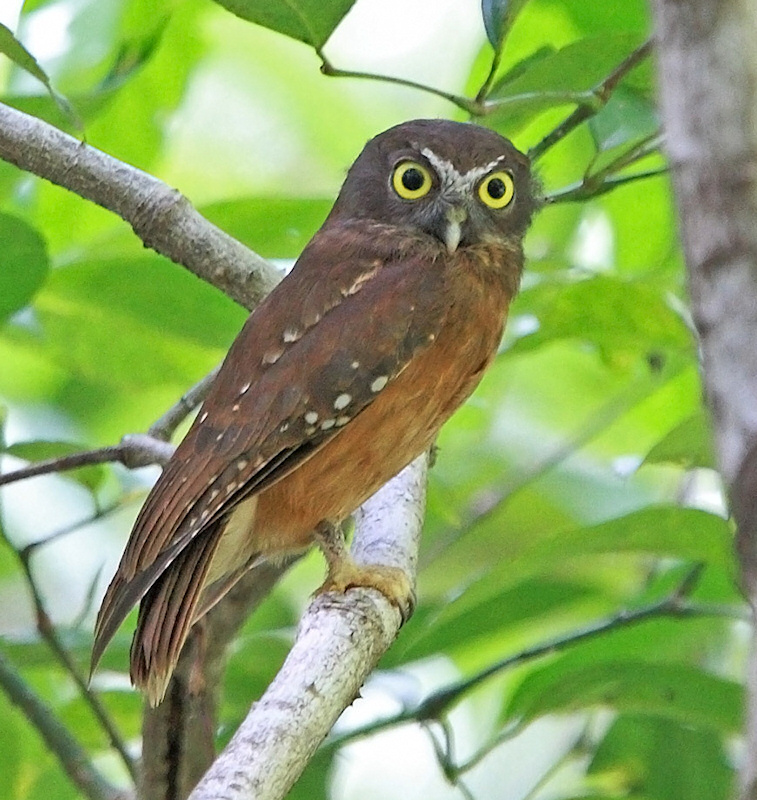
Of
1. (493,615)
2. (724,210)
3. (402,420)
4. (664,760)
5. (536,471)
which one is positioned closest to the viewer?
(724,210)

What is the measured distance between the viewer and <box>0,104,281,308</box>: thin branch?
2.49m

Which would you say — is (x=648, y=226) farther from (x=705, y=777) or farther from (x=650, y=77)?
(x=705, y=777)

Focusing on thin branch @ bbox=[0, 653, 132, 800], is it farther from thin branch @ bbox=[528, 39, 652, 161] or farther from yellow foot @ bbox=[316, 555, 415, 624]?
thin branch @ bbox=[528, 39, 652, 161]

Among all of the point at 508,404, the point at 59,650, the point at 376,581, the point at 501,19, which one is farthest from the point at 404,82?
the point at 508,404

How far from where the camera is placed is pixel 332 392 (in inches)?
104

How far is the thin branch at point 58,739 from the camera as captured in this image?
8.36 ft

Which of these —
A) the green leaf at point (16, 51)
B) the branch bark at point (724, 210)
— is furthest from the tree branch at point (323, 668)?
the green leaf at point (16, 51)

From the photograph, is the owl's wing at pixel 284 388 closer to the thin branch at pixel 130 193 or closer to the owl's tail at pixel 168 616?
the owl's tail at pixel 168 616

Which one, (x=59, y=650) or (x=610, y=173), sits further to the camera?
(x=610, y=173)

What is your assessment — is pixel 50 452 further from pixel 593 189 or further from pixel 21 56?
pixel 593 189

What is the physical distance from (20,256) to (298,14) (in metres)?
0.75

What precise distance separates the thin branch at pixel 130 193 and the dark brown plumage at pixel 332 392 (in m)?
0.15

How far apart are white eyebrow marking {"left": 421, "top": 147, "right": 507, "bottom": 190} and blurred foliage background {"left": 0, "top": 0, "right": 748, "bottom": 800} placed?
0.35ft

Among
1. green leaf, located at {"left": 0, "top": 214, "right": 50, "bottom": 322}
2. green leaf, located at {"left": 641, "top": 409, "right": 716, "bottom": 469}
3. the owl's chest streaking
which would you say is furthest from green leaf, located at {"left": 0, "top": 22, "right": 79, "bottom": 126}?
green leaf, located at {"left": 641, "top": 409, "right": 716, "bottom": 469}
